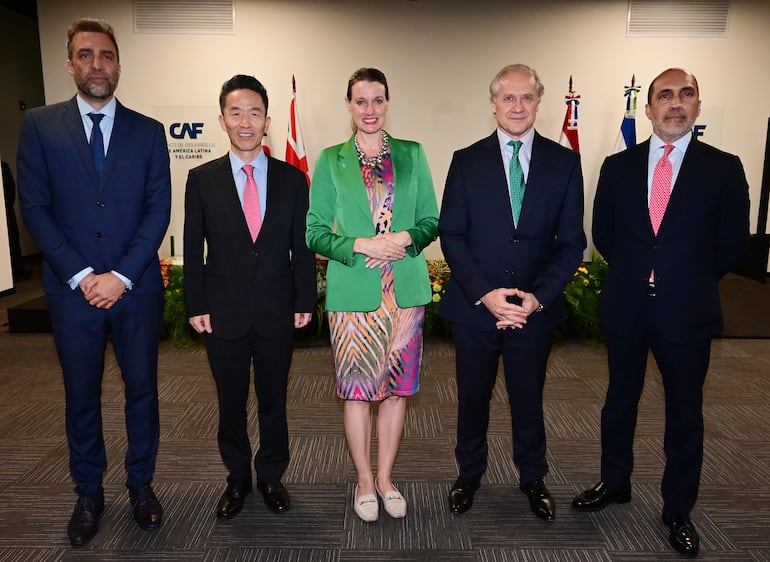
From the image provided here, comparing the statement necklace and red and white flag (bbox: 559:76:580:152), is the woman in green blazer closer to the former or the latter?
the statement necklace

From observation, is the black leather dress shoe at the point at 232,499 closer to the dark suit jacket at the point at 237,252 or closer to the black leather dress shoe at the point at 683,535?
the dark suit jacket at the point at 237,252

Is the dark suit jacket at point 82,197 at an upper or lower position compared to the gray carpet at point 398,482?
upper

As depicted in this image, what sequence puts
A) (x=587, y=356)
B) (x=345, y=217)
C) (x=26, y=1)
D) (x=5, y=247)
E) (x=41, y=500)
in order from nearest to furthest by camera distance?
(x=345, y=217) → (x=41, y=500) → (x=587, y=356) → (x=5, y=247) → (x=26, y=1)

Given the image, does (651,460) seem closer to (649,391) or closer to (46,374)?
(649,391)

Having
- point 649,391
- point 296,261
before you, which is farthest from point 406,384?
point 649,391

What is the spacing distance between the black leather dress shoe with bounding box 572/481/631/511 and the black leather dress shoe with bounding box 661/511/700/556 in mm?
228

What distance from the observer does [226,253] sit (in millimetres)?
2201

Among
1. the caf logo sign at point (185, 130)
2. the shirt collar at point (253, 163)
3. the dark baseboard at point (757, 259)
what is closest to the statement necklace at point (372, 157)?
the shirt collar at point (253, 163)

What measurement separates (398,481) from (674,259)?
5.17 feet

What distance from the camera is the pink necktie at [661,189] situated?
211 cm

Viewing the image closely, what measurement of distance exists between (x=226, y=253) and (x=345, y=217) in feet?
1.57

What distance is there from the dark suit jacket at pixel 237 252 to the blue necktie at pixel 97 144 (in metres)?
0.32

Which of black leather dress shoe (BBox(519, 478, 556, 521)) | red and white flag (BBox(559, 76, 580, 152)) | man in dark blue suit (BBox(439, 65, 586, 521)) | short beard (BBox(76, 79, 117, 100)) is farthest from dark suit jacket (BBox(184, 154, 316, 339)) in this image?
red and white flag (BBox(559, 76, 580, 152))

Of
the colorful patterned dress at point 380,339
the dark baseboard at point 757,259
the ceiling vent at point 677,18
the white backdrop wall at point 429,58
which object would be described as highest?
the ceiling vent at point 677,18
